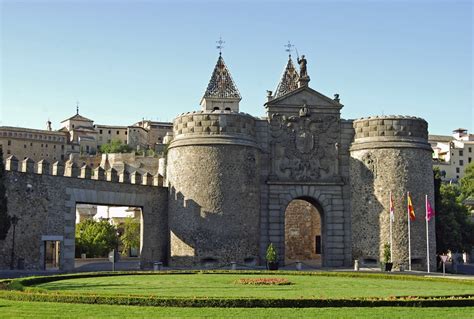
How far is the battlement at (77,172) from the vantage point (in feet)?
115

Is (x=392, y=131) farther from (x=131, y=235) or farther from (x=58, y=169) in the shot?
(x=131, y=235)

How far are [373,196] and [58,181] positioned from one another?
62.3ft

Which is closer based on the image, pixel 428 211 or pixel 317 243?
pixel 428 211

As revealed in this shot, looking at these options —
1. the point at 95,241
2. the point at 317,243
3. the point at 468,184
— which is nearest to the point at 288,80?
the point at 317,243

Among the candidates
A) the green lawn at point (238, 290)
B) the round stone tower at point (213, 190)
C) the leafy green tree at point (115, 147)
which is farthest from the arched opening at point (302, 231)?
→ the leafy green tree at point (115, 147)

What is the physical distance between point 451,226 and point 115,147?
111 metres

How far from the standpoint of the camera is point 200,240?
3906cm

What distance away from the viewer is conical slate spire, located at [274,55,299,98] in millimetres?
64569

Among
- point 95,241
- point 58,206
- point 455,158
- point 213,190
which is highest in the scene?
point 455,158

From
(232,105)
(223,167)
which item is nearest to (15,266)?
(223,167)

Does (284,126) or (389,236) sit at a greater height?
(284,126)

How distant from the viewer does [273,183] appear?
4188 centimetres

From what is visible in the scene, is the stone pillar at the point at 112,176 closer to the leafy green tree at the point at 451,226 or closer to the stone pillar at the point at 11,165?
the stone pillar at the point at 11,165

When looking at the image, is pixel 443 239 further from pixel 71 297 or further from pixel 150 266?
pixel 71 297
